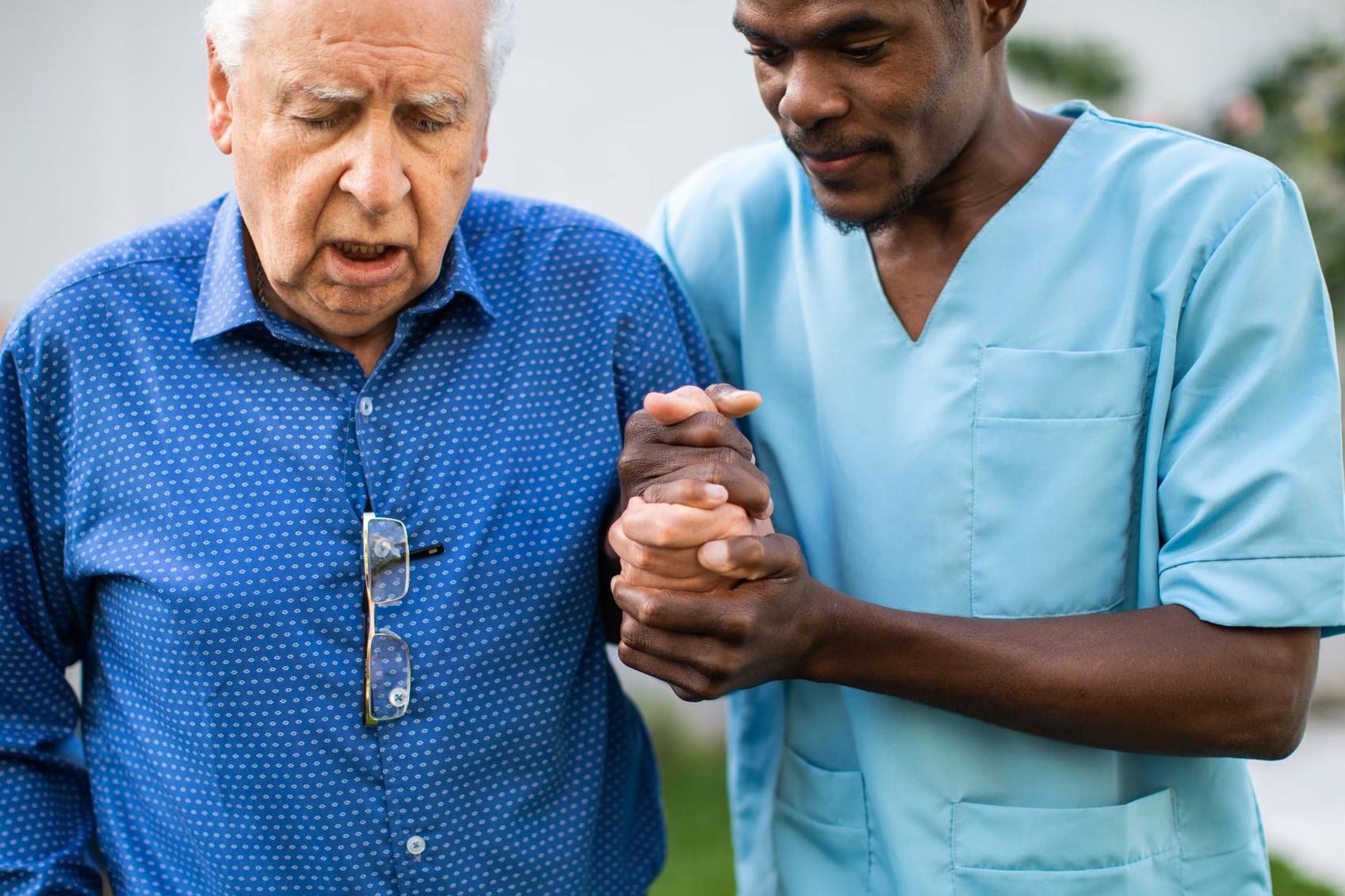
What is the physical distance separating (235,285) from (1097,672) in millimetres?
1266

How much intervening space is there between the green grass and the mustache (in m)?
2.57

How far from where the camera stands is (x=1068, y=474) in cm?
192

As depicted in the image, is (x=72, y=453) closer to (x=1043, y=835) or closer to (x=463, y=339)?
(x=463, y=339)

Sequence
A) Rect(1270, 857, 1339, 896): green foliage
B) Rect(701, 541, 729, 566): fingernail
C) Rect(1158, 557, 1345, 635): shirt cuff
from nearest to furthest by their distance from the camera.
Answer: Rect(701, 541, 729, 566): fingernail < Rect(1158, 557, 1345, 635): shirt cuff < Rect(1270, 857, 1339, 896): green foliage

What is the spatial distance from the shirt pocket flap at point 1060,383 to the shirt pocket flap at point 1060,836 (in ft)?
1.82

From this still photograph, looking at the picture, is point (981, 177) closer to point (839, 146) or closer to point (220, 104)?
point (839, 146)

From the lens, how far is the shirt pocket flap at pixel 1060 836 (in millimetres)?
1933

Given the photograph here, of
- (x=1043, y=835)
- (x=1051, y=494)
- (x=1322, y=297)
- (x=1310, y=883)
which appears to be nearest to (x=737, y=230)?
(x=1051, y=494)

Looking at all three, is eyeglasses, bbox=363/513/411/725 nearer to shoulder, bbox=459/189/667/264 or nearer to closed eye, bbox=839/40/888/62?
shoulder, bbox=459/189/667/264

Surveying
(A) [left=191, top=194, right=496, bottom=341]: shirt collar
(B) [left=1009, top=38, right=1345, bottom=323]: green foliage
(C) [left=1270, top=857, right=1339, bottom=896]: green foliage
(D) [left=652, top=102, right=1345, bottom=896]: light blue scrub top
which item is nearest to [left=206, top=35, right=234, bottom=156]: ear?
(A) [left=191, top=194, right=496, bottom=341]: shirt collar

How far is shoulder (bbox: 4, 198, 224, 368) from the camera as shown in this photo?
72.9 inches

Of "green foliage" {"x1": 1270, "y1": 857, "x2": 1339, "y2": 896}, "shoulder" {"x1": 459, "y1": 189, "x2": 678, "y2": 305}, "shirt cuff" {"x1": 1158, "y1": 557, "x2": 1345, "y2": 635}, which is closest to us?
"shirt cuff" {"x1": 1158, "y1": 557, "x2": 1345, "y2": 635}

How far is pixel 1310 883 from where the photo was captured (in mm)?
3893

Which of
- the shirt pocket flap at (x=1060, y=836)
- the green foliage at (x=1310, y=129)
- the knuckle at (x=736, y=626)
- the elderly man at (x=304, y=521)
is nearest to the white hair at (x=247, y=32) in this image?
the elderly man at (x=304, y=521)
